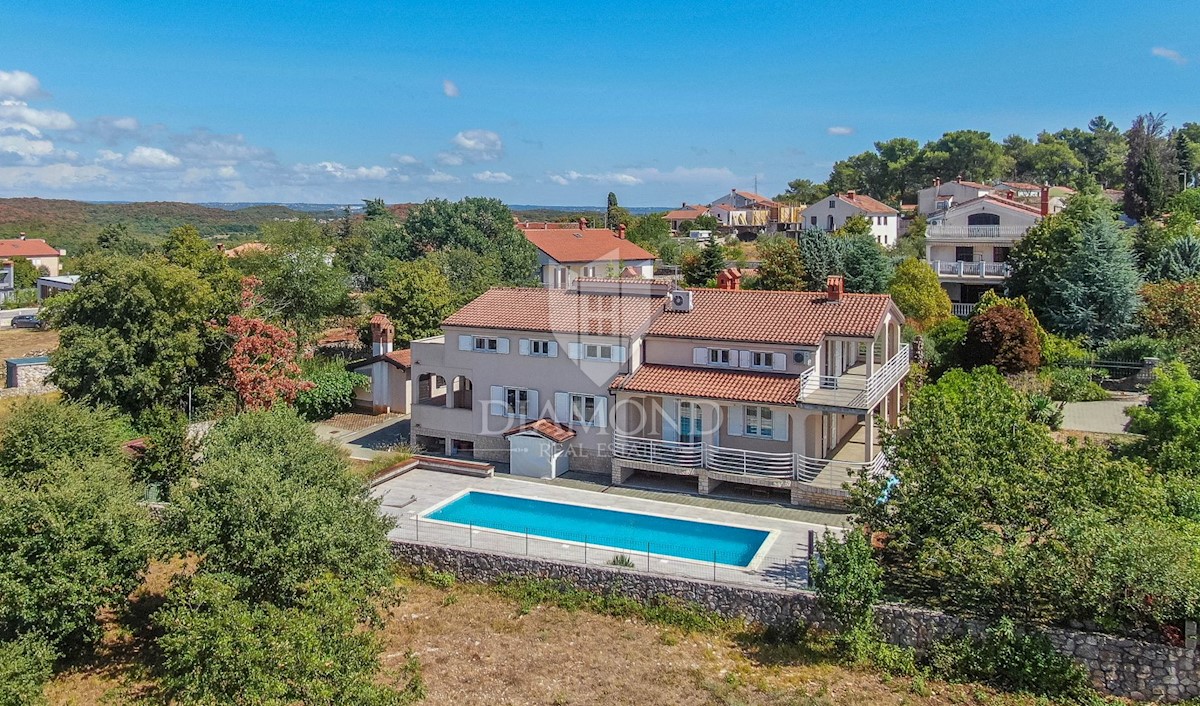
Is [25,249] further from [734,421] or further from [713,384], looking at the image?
[734,421]

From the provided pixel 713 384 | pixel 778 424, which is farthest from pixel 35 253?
pixel 778 424

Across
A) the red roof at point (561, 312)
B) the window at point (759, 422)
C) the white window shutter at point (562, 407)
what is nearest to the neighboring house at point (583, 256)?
the red roof at point (561, 312)

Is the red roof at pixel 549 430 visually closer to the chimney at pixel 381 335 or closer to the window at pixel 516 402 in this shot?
the window at pixel 516 402

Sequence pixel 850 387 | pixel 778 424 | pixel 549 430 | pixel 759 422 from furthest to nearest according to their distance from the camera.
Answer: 1. pixel 549 430
2. pixel 850 387
3. pixel 759 422
4. pixel 778 424

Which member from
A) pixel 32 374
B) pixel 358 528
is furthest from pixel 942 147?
pixel 358 528

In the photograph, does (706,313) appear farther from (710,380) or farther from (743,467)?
(743,467)
